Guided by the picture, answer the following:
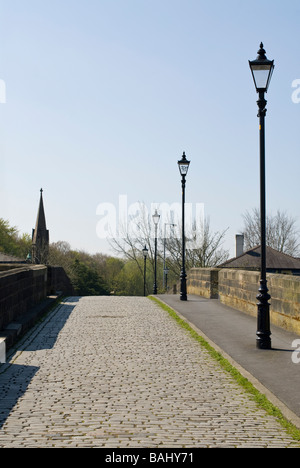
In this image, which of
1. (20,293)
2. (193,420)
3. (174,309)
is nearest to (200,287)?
(174,309)

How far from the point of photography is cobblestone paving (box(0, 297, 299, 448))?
5363 millimetres

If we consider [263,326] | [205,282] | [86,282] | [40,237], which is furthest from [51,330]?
[40,237]

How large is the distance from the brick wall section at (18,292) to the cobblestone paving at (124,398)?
79cm

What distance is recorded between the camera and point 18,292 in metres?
14.0

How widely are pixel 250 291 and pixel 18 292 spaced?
19.1ft

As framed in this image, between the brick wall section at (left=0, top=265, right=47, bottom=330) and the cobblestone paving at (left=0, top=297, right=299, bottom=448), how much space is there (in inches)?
31.3

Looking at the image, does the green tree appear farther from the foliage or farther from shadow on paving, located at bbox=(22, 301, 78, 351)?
shadow on paving, located at bbox=(22, 301, 78, 351)

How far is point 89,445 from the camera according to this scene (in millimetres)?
5086

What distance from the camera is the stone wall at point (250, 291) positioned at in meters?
12.1

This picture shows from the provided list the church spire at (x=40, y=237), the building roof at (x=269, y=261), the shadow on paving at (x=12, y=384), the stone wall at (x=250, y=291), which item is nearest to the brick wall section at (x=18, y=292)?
the shadow on paving at (x=12, y=384)

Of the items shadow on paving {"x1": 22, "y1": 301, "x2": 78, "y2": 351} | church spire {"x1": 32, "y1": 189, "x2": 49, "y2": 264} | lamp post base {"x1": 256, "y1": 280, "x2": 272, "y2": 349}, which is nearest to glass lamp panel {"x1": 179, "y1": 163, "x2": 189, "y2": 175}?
shadow on paving {"x1": 22, "y1": 301, "x2": 78, "y2": 351}

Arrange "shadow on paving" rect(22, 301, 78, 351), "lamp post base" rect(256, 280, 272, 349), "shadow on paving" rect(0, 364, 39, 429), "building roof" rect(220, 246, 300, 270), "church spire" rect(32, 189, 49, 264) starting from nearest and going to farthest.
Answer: "shadow on paving" rect(0, 364, 39, 429), "lamp post base" rect(256, 280, 272, 349), "shadow on paving" rect(22, 301, 78, 351), "building roof" rect(220, 246, 300, 270), "church spire" rect(32, 189, 49, 264)
